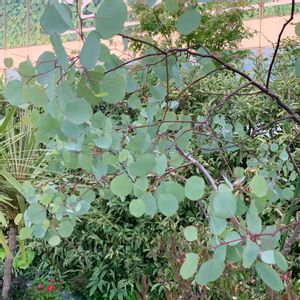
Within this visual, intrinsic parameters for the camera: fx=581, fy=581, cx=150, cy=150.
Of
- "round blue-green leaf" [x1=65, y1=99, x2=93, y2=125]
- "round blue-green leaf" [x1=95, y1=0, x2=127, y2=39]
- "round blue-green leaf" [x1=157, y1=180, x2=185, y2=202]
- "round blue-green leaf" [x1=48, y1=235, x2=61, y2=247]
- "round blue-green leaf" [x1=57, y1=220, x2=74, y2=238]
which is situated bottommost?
"round blue-green leaf" [x1=48, y1=235, x2=61, y2=247]

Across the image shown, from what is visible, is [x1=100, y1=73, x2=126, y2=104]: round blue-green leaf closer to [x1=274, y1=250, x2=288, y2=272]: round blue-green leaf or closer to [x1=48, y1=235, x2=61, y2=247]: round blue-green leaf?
[x1=274, y1=250, x2=288, y2=272]: round blue-green leaf

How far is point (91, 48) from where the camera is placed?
2.06 ft

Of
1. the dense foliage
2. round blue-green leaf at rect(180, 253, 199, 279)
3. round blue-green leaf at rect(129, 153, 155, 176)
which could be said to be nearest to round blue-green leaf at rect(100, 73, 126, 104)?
the dense foliage

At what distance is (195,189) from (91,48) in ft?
0.69

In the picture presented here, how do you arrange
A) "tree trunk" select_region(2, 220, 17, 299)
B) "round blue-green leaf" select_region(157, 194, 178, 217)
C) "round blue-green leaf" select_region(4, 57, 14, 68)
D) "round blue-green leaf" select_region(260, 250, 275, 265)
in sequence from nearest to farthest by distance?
"round blue-green leaf" select_region(260, 250, 275, 265), "round blue-green leaf" select_region(157, 194, 178, 217), "round blue-green leaf" select_region(4, 57, 14, 68), "tree trunk" select_region(2, 220, 17, 299)

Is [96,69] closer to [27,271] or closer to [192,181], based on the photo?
[192,181]

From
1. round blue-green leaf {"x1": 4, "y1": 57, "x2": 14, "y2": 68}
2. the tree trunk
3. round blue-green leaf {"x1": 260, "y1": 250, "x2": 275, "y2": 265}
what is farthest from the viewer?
the tree trunk

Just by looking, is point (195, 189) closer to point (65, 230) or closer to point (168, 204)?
point (168, 204)

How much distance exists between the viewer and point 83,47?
0.62 meters

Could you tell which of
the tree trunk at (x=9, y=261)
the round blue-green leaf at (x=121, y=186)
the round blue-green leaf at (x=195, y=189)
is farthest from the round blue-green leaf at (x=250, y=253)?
the tree trunk at (x=9, y=261)

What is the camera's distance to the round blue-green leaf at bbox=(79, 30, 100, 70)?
63 centimetres

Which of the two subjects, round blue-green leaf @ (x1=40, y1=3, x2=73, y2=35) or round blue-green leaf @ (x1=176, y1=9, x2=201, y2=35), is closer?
round blue-green leaf @ (x1=40, y1=3, x2=73, y2=35)

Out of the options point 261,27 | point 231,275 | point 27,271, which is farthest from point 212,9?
point 231,275

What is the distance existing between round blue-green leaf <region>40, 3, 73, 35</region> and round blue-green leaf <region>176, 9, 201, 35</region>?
0.22 meters
